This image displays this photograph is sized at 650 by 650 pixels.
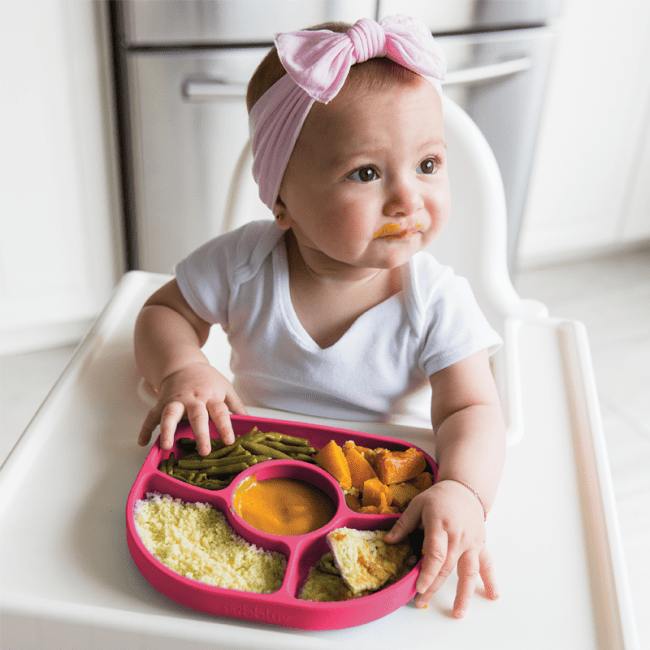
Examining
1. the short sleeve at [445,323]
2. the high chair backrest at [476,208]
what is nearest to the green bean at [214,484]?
the short sleeve at [445,323]

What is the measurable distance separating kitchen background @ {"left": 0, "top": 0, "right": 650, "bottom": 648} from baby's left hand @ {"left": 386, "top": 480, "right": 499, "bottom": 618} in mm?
846

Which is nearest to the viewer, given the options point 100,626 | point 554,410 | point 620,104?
point 100,626

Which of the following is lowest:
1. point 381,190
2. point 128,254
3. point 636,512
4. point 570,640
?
point 636,512

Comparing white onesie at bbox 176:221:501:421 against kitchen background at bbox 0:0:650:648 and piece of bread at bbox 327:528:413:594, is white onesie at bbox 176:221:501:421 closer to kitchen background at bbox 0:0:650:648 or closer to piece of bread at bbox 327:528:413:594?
piece of bread at bbox 327:528:413:594

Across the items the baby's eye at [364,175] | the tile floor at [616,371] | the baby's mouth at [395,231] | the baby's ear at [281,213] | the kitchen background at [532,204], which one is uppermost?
the baby's eye at [364,175]

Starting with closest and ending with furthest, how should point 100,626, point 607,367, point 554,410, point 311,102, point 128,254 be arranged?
point 100,626, point 311,102, point 554,410, point 128,254, point 607,367

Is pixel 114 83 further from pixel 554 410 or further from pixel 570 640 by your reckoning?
pixel 570 640

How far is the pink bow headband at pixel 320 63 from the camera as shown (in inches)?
20.2

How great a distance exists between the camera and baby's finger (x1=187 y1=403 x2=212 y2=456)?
540 mm

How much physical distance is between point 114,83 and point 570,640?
1.36 metres

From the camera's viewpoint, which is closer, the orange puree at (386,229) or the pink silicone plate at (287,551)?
the pink silicone plate at (287,551)

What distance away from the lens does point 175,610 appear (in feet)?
1.44

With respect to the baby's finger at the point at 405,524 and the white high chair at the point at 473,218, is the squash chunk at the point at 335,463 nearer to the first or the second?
the baby's finger at the point at 405,524

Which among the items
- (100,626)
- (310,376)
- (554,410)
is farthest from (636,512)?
(100,626)
